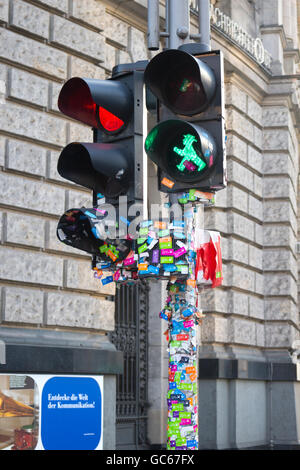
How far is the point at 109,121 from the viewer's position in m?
6.82

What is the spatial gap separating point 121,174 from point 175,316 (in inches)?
43.5

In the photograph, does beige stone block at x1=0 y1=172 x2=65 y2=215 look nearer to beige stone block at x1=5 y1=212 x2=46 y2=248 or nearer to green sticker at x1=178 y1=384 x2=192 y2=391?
beige stone block at x1=5 y1=212 x2=46 y2=248

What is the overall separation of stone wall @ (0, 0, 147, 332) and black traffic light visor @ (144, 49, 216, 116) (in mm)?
5179

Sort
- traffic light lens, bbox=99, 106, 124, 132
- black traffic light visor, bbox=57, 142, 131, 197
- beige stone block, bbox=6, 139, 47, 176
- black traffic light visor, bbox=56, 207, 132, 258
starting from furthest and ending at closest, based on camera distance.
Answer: beige stone block, bbox=6, 139, 47, 176, traffic light lens, bbox=99, 106, 124, 132, black traffic light visor, bbox=56, 207, 132, 258, black traffic light visor, bbox=57, 142, 131, 197

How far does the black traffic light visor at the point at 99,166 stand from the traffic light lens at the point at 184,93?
0.53 m

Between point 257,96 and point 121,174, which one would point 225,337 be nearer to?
point 257,96

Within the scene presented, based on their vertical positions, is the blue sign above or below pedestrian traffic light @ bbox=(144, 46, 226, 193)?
below

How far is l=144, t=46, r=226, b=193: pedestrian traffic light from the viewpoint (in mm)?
6137

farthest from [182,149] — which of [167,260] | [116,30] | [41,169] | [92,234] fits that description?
[116,30]

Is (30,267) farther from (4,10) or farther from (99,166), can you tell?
(99,166)

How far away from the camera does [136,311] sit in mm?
14805

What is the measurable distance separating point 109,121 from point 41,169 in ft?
16.9

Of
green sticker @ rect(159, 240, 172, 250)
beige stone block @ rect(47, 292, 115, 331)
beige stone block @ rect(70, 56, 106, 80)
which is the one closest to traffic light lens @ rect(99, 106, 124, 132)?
green sticker @ rect(159, 240, 172, 250)
